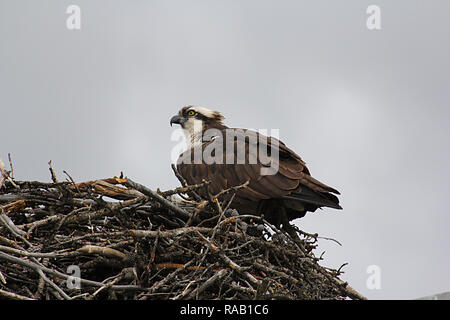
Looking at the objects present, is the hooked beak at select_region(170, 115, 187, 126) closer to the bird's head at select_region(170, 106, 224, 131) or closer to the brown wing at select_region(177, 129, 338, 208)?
the bird's head at select_region(170, 106, 224, 131)

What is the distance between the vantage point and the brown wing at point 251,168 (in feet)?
20.2

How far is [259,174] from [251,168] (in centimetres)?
13

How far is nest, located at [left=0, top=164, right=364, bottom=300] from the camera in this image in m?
4.67

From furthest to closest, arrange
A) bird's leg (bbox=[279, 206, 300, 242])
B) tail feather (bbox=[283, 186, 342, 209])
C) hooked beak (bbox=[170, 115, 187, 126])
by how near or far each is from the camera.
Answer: hooked beak (bbox=[170, 115, 187, 126]), bird's leg (bbox=[279, 206, 300, 242]), tail feather (bbox=[283, 186, 342, 209])

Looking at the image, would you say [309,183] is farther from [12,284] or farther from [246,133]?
[12,284]

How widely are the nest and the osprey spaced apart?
0.36 metres

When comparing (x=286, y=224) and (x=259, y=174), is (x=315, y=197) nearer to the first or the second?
(x=286, y=224)

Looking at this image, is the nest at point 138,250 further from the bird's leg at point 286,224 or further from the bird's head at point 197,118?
the bird's head at point 197,118

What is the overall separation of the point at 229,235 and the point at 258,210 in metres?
1.15

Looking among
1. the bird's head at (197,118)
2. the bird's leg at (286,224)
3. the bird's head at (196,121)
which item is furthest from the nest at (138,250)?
the bird's head at (197,118)

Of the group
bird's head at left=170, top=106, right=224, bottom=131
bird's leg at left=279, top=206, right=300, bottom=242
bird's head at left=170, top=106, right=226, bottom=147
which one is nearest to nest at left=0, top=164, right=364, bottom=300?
bird's leg at left=279, top=206, right=300, bottom=242

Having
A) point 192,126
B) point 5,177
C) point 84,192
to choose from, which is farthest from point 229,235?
point 192,126

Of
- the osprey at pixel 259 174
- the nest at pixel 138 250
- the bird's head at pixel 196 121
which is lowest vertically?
the nest at pixel 138 250
